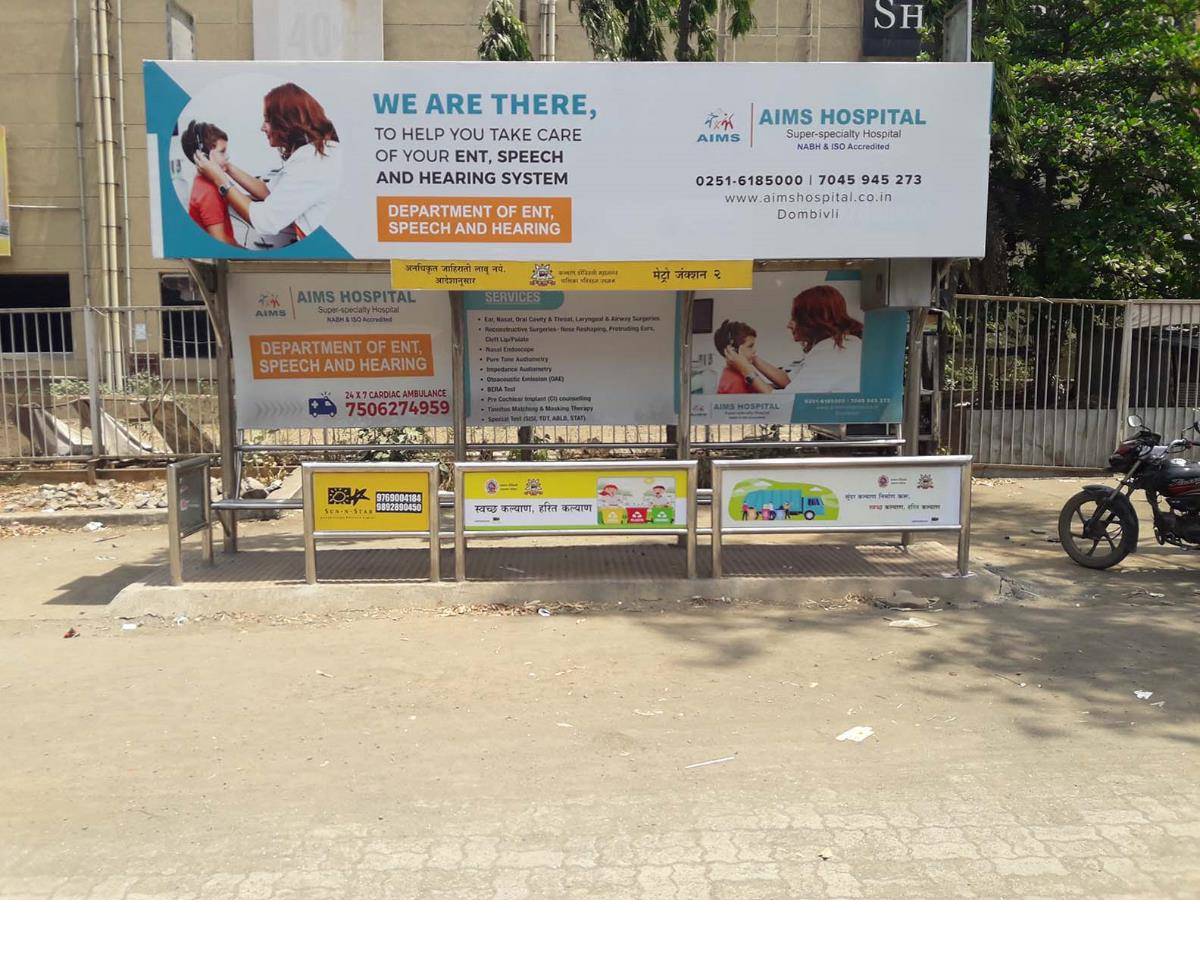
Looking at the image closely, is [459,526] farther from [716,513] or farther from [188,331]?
[188,331]

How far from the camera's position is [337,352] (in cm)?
884

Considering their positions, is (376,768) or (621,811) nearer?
(621,811)

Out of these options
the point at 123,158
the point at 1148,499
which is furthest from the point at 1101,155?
the point at 123,158

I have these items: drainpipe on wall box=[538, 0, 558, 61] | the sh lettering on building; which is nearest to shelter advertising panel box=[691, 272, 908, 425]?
drainpipe on wall box=[538, 0, 558, 61]

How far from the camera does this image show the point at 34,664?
6.60 m

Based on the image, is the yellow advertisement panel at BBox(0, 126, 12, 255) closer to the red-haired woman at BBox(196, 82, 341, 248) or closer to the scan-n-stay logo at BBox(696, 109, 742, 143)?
the red-haired woman at BBox(196, 82, 341, 248)

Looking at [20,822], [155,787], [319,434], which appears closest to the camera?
[20,822]

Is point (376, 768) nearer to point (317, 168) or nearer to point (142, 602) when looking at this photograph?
point (142, 602)

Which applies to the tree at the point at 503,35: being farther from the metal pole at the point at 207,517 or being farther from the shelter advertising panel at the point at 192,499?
the shelter advertising panel at the point at 192,499

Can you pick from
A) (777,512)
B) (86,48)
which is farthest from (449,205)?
(86,48)

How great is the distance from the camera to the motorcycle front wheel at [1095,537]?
28.7 ft

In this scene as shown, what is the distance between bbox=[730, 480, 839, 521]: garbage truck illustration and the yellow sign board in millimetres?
1479

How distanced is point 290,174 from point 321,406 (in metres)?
2.07

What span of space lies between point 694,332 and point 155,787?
228 inches
